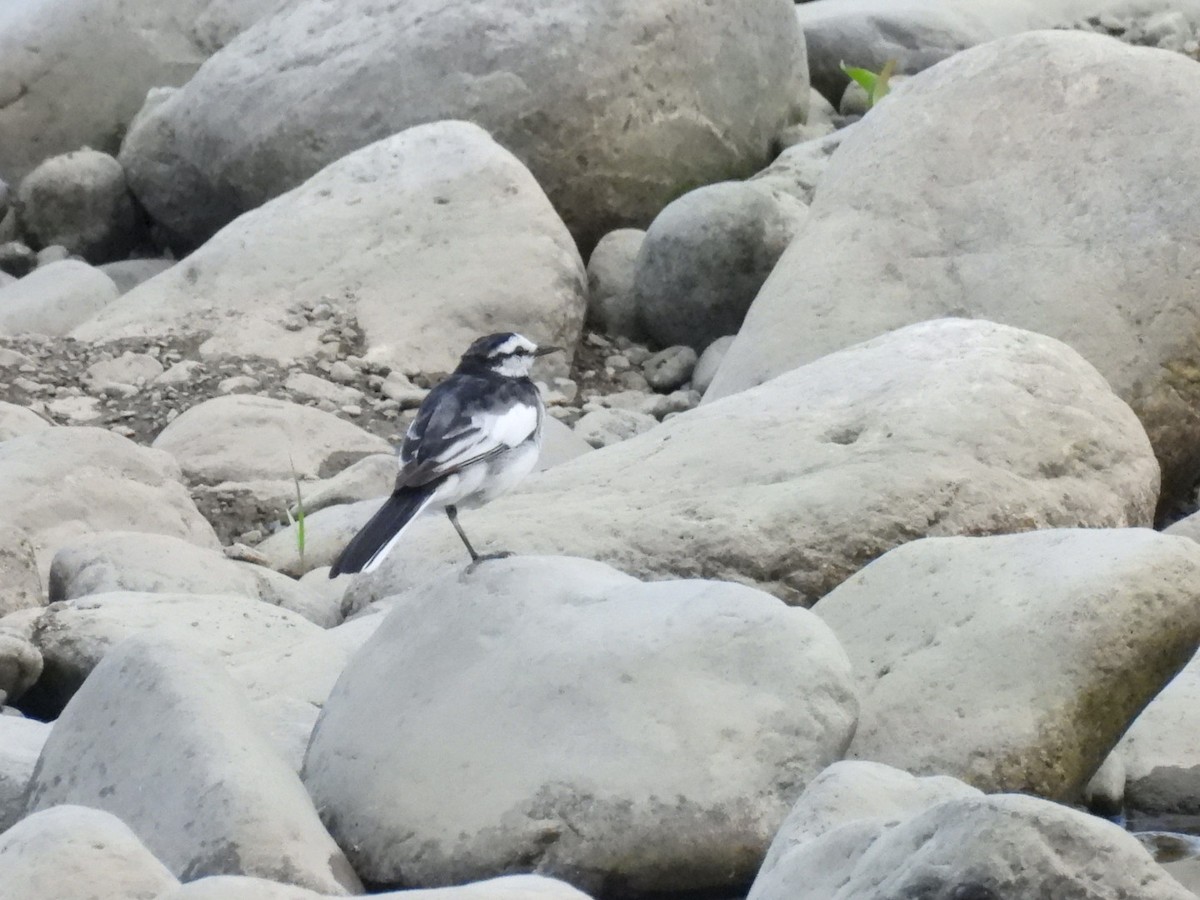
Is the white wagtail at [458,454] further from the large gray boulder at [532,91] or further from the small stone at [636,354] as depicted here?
the large gray boulder at [532,91]

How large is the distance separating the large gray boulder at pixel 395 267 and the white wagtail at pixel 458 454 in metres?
4.37

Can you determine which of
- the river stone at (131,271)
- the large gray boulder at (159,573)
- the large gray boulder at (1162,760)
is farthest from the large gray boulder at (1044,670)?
the river stone at (131,271)

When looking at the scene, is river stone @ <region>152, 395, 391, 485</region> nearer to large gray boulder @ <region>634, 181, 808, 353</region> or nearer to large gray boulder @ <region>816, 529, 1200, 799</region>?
large gray boulder @ <region>634, 181, 808, 353</region>

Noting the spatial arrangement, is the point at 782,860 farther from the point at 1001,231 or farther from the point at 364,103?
the point at 364,103

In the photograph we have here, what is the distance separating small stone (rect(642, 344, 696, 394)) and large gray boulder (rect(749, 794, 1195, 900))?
721 cm

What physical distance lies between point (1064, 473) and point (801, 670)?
2.26 metres

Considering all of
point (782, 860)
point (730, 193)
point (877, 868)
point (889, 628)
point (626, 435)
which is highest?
point (877, 868)

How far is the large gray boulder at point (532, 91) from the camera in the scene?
1136 centimetres

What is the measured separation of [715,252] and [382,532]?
5363mm

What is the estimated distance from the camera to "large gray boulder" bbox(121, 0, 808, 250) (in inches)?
447

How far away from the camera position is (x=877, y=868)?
3.17 m

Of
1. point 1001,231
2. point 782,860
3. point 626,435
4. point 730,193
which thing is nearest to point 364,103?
point 730,193

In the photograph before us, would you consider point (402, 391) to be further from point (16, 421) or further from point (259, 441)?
point (16, 421)

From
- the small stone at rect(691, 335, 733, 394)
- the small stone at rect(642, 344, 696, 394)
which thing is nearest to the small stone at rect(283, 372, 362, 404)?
the small stone at rect(642, 344, 696, 394)
